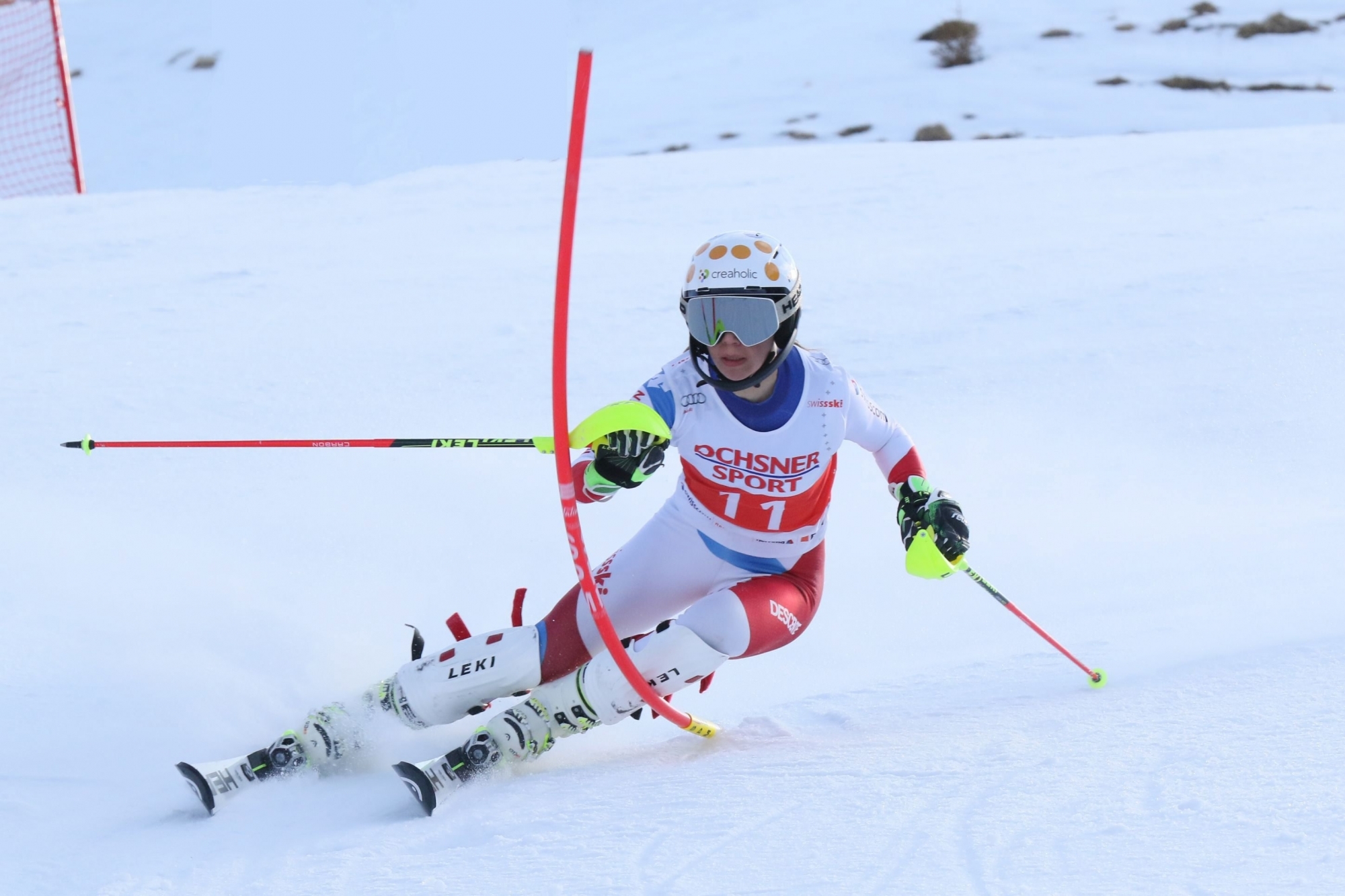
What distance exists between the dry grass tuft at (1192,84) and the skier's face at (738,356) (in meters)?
17.1

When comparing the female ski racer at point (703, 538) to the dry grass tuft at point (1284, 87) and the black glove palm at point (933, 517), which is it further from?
the dry grass tuft at point (1284, 87)

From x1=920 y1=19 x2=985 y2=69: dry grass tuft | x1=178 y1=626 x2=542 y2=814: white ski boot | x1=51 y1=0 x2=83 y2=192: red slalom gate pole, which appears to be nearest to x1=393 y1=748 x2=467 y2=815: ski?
x1=178 y1=626 x2=542 y2=814: white ski boot

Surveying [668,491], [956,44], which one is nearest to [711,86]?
[956,44]

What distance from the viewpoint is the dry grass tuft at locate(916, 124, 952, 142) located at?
16.5 meters

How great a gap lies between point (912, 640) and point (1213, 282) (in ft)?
15.0

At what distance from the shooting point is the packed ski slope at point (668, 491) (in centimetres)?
252

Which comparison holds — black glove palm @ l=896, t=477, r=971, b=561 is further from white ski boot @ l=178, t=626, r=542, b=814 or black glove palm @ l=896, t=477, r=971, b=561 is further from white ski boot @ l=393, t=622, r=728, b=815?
white ski boot @ l=178, t=626, r=542, b=814

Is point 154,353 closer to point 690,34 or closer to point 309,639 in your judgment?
point 309,639

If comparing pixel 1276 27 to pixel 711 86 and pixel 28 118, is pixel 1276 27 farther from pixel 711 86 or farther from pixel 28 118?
pixel 28 118

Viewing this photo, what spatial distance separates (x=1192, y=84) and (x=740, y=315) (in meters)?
17.4

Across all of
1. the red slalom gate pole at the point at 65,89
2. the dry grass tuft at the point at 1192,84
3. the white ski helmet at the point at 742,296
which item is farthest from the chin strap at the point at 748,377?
the dry grass tuft at the point at 1192,84

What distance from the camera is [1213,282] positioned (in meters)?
7.70

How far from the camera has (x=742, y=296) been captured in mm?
3156

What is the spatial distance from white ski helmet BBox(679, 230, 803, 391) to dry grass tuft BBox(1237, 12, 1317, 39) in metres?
19.7
